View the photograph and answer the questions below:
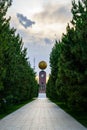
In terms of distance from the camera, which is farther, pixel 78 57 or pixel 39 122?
pixel 78 57

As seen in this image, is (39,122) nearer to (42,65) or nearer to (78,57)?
(78,57)

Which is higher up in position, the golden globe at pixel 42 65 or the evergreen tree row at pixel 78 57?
the golden globe at pixel 42 65

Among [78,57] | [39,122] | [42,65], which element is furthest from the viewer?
[42,65]

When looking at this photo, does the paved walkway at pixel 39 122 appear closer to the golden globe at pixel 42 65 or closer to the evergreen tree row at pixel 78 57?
the evergreen tree row at pixel 78 57

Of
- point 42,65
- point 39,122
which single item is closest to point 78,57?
point 39,122

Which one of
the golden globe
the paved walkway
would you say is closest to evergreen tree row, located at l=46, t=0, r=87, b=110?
the paved walkway

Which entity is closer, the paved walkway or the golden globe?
the paved walkway

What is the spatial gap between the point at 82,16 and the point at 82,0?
1379 mm

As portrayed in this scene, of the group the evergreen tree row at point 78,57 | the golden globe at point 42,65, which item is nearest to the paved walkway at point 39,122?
the evergreen tree row at point 78,57

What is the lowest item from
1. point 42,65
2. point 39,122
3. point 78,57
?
point 39,122

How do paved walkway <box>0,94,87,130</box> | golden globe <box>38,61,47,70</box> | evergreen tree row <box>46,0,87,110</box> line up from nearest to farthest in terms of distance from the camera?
paved walkway <box>0,94,87,130</box>
evergreen tree row <box>46,0,87,110</box>
golden globe <box>38,61,47,70</box>

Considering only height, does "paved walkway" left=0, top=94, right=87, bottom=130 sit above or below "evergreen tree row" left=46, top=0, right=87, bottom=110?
below

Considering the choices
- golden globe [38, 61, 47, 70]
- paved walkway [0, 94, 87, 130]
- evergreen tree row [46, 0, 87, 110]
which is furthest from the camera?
golden globe [38, 61, 47, 70]

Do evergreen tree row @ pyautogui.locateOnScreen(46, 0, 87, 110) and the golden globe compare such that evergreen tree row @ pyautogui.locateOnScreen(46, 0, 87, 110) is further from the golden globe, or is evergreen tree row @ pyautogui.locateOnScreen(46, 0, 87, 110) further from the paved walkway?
the golden globe
